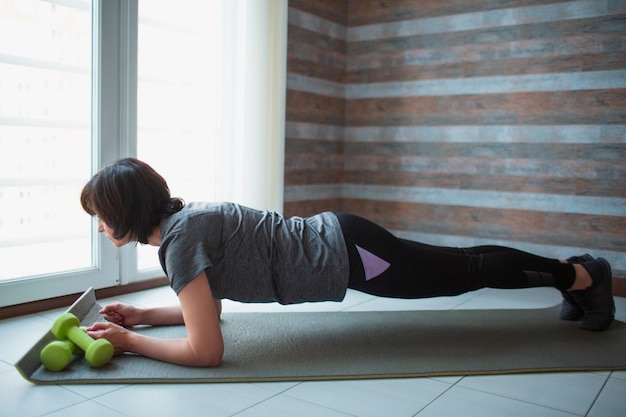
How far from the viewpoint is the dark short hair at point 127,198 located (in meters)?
1.79

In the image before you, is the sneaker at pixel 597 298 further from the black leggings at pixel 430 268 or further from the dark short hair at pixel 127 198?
the dark short hair at pixel 127 198

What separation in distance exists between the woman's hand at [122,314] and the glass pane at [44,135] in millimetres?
606

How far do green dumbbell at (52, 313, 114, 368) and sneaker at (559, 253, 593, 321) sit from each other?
5.47ft

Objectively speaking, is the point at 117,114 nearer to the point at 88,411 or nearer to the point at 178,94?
the point at 178,94

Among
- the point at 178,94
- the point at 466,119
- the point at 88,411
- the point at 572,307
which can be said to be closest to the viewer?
the point at 88,411

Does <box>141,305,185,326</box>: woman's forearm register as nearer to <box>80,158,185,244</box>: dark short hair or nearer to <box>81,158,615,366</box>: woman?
<box>81,158,615,366</box>: woman

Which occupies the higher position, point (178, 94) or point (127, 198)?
point (178, 94)

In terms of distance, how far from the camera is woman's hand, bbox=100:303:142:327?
2170mm

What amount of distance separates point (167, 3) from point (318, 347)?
1.87 metres

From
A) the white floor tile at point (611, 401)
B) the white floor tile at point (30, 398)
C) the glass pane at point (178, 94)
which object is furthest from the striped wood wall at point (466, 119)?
the white floor tile at point (30, 398)

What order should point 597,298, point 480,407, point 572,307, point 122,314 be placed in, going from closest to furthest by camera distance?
point 480,407
point 122,314
point 597,298
point 572,307

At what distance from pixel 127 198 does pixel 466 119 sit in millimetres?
2350

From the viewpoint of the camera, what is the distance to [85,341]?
1.84 m

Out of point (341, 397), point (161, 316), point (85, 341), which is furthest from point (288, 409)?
point (161, 316)
